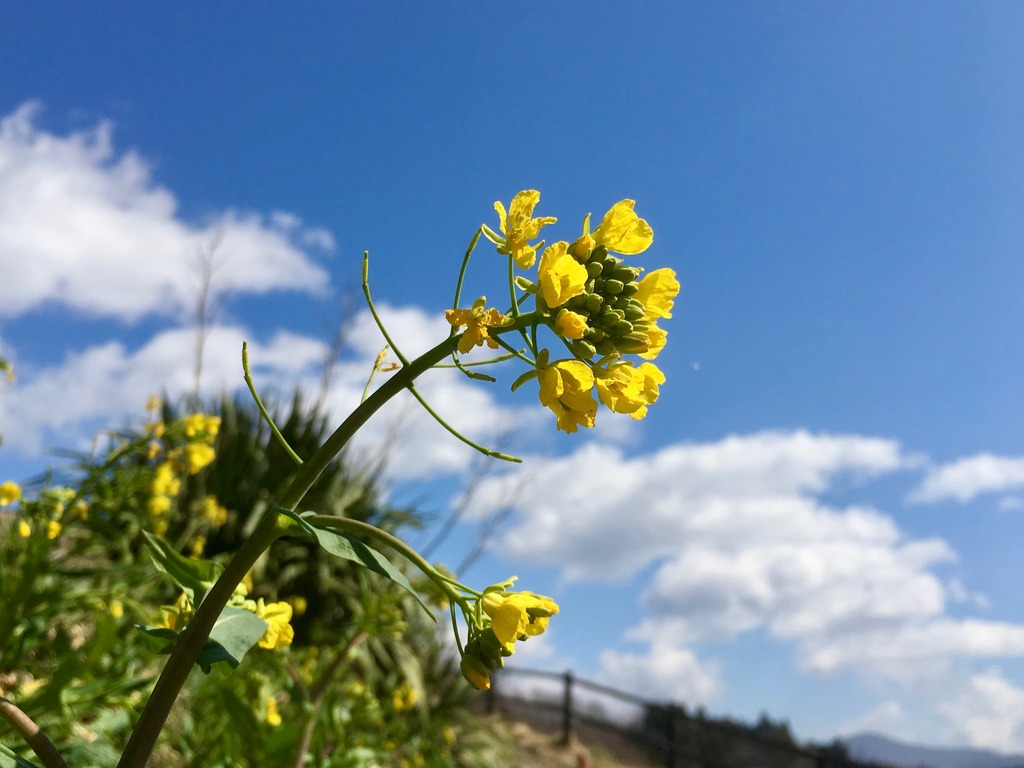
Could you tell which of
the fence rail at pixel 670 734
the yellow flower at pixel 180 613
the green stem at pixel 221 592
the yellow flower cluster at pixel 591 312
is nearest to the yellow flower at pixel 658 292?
the yellow flower cluster at pixel 591 312

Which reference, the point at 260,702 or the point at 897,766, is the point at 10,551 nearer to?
the point at 260,702

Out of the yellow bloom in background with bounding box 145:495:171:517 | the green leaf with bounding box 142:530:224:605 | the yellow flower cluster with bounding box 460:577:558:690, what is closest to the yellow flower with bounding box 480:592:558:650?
the yellow flower cluster with bounding box 460:577:558:690

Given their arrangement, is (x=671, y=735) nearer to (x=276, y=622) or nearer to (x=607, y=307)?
(x=276, y=622)

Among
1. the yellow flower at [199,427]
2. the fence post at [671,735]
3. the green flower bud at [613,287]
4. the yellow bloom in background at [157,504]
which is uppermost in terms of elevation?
the fence post at [671,735]

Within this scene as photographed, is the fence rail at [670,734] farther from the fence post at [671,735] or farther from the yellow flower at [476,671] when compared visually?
the yellow flower at [476,671]

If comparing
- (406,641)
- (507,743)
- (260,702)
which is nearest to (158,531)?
(260,702)
